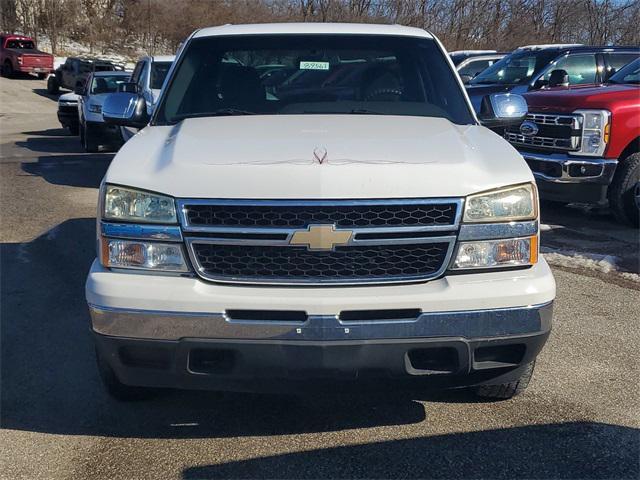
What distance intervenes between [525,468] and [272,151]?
1739mm

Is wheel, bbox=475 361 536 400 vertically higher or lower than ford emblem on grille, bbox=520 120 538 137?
lower

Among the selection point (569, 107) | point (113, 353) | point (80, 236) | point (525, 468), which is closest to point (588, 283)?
point (569, 107)

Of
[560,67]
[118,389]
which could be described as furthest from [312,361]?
→ [560,67]

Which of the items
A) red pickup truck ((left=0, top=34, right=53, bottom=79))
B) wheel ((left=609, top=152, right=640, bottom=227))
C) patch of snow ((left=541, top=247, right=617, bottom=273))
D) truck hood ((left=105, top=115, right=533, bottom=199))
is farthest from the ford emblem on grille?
red pickup truck ((left=0, top=34, right=53, bottom=79))

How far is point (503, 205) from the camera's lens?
3.35 meters

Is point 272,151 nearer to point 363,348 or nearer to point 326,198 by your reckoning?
point 326,198

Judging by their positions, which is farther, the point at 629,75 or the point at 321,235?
the point at 629,75

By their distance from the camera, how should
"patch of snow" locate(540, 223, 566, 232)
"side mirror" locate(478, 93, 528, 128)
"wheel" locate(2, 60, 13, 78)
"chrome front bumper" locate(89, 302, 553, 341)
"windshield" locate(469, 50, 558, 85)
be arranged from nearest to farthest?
"chrome front bumper" locate(89, 302, 553, 341), "side mirror" locate(478, 93, 528, 128), "patch of snow" locate(540, 223, 566, 232), "windshield" locate(469, 50, 558, 85), "wheel" locate(2, 60, 13, 78)

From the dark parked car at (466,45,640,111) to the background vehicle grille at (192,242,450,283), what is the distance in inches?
326

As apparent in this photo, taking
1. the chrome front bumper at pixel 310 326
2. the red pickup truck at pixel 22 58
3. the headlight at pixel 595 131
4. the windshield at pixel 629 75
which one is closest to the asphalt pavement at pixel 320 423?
the chrome front bumper at pixel 310 326

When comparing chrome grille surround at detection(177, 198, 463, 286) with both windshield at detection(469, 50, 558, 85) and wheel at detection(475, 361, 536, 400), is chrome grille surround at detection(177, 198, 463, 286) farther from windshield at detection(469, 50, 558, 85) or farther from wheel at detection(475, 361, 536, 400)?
windshield at detection(469, 50, 558, 85)

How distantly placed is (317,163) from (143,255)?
32.2 inches

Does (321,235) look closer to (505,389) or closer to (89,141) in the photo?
(505,389)

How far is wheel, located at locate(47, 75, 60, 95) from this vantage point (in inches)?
1278
